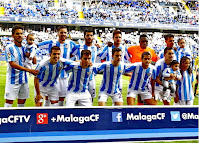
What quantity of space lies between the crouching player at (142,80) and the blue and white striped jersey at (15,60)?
182 cm

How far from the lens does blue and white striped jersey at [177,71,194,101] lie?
532 centimetres

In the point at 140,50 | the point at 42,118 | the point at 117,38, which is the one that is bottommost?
the point at 42,118

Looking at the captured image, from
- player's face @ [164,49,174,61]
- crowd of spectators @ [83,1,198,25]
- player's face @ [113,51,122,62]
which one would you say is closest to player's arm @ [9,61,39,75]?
player's face @ [113,51,122,62]

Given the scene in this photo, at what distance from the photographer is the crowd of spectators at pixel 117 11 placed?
30.5 meters

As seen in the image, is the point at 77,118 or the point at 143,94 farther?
the point at 143,94

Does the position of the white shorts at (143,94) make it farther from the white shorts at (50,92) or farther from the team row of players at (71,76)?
the white shorts at (50,92)

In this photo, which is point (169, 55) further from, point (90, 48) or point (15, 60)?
point (15, 60)

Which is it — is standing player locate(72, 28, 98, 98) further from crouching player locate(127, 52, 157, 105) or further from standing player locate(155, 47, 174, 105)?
standing player locate(155, 47, 174, 105)

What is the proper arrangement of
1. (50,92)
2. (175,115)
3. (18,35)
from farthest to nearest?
1. (50,92)
2. (18,35)
3. (175,115)

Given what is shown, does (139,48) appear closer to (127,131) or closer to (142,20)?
(127,131)

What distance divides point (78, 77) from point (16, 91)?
116 centimetres

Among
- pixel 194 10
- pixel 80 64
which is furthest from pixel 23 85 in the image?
pixel 194 10

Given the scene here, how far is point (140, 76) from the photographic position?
5.09 metres

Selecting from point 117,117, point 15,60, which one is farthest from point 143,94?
point 15,60
